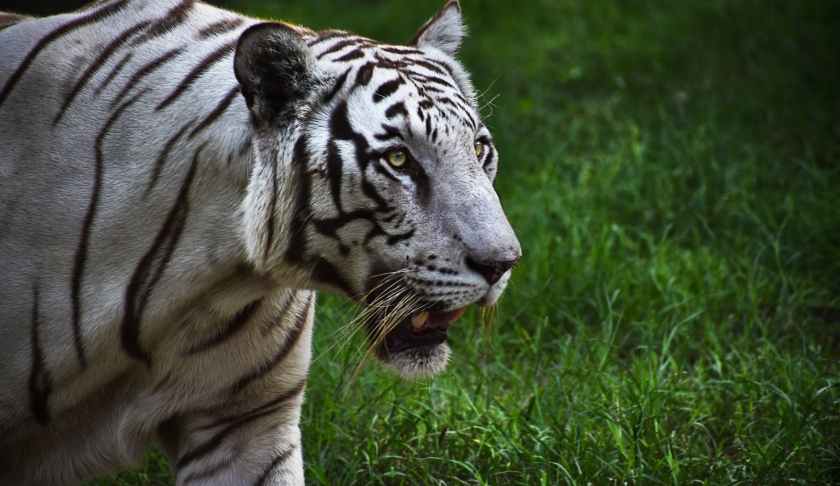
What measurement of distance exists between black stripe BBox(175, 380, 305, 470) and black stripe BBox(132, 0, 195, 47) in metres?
0.95

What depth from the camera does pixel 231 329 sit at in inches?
105

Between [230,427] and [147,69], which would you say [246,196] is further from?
[230,427]

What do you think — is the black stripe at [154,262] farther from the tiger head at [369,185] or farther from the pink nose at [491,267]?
the pink nose at [491,267]

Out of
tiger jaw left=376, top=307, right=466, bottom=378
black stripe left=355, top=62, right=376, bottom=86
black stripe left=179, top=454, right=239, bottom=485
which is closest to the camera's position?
black stripe left=355, top=62, right=376, bottom=86

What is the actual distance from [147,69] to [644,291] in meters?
2.28

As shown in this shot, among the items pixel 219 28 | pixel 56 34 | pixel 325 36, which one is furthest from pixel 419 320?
pixel 56 34

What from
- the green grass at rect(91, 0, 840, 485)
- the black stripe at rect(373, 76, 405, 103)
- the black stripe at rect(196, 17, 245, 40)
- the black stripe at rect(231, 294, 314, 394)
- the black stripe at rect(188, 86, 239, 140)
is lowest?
the green grass at rect(91, 0, 840, 485)

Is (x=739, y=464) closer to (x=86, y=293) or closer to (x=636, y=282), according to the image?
(x=636, y=282)

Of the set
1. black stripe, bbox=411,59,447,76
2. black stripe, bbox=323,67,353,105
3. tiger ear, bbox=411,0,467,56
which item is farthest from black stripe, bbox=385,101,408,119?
tiger ear, bbox=411,0,467,56

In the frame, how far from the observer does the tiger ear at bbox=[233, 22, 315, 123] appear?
2.34 meters

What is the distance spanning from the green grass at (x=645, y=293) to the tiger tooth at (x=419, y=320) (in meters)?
0.36

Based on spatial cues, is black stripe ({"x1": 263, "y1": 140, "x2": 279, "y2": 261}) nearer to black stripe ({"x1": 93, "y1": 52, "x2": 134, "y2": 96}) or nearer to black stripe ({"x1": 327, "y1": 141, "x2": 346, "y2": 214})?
black stripe ({"x1": 327, "y1": 141, "x2": 346, "y2": 214})

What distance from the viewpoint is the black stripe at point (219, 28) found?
2.71m

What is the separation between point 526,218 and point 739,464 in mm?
1875
